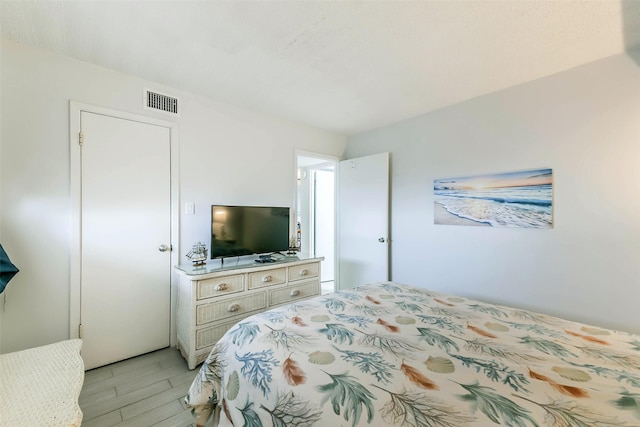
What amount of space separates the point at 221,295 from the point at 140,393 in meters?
0.80

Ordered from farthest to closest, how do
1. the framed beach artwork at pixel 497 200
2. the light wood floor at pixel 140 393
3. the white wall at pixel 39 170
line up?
the framed beach artwork at pixel 497 200, the white wall at pixel 39 170, the light wood floor at pixel 140 393

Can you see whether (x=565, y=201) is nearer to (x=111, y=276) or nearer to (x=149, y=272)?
(x=149, y=272)

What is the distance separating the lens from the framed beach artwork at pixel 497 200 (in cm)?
218

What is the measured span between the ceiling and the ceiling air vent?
0.13m

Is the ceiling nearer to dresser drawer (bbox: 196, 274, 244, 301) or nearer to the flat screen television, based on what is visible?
the flat screen television

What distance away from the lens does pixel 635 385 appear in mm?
894

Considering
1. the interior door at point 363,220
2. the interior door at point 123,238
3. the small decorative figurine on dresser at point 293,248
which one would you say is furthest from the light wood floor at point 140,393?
the interior door at point 363,220

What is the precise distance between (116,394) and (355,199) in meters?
3.00

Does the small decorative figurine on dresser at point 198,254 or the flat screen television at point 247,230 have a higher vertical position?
the flat screen television at point 247,230

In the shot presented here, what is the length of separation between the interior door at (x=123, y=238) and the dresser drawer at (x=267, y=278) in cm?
78

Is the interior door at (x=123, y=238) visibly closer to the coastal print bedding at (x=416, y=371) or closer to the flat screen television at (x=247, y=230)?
the flat screen television at (x=247, y=230)

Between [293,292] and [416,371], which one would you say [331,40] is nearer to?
[416,371]

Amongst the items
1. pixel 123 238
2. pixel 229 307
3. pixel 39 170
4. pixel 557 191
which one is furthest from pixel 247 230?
pixel 557 191

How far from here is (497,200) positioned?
2426 millimetres
